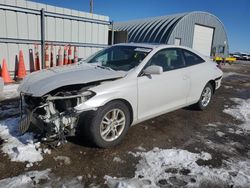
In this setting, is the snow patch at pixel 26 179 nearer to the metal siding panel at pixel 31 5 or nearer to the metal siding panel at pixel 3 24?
the metal siding panel at pixel 3 24

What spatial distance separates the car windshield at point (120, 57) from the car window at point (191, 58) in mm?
1088

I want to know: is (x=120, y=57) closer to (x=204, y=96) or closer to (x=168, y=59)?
(x=168, y=59)

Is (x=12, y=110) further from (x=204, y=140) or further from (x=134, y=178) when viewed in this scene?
(x=204, y=140)

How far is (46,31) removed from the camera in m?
9.00

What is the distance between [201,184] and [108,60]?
2801 mm

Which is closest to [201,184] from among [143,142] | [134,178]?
[134,178]

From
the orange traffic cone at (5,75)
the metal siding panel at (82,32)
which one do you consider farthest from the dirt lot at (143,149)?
the metal siding panel at (82,32)

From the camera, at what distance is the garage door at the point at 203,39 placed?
852 inches

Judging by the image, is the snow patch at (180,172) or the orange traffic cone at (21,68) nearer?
the snow patch at (180,172)

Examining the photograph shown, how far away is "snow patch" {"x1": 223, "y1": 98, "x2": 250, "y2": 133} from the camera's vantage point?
4871 mm

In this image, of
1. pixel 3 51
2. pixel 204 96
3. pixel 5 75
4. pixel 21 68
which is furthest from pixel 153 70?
pixel 3 51

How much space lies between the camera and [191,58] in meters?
5.00

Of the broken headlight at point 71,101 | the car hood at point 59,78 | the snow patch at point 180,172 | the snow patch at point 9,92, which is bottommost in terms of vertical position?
the snow patch at point 180,172

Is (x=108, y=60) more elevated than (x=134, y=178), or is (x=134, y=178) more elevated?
(x=108, y=60)
